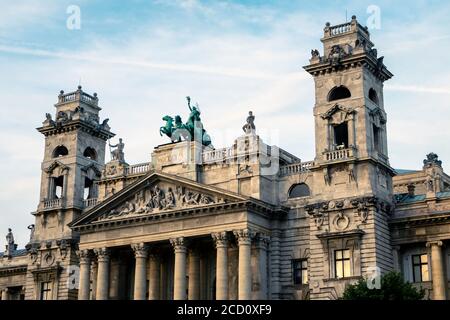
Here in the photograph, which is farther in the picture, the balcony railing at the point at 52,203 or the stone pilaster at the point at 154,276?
the balcony railing at the point at 52,203

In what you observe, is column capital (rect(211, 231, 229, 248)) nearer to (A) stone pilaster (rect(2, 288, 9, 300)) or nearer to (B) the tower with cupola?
(B) the tower with cupola

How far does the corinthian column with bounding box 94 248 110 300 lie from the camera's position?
201ft

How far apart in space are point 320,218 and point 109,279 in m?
18.6

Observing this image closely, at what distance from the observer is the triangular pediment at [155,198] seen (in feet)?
189

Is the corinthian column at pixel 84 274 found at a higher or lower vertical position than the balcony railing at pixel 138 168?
lower

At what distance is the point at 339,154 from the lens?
56.3m

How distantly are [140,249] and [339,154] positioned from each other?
16.6 metres

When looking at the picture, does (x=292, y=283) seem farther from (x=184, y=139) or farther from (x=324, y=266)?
(x=184, y=139)

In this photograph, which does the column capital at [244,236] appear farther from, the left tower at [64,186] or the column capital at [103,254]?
the left tower at [64,186]

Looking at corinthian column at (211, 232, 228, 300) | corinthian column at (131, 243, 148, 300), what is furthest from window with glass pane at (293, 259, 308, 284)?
corinthian column at (131, 243, 148, 300)

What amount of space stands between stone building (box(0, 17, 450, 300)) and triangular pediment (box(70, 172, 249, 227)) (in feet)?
0.29

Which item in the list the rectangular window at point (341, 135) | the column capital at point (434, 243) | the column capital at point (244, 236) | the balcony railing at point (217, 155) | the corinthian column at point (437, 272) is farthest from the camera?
the balcony railing at point (217, 155)

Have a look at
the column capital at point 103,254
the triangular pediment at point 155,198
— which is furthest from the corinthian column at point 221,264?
the column capital at point 103,254

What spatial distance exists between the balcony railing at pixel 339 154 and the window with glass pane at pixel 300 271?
7.67 m
